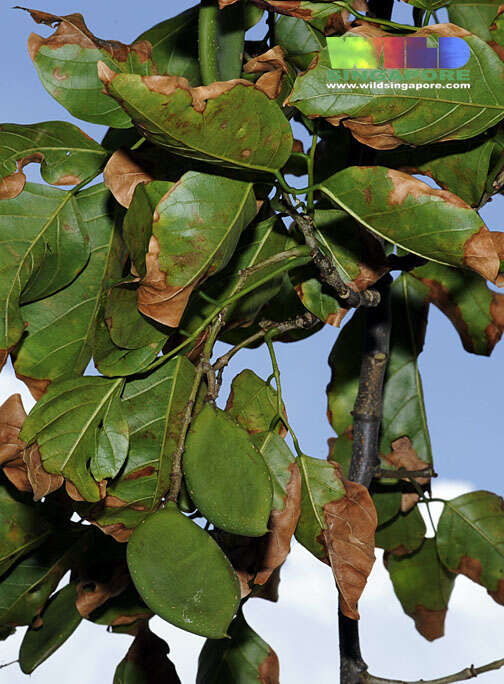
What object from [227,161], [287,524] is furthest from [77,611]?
[227,161]

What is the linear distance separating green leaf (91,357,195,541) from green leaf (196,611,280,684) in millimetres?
235

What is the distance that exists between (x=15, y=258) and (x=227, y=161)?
0.78ft

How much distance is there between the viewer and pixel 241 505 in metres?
0.50

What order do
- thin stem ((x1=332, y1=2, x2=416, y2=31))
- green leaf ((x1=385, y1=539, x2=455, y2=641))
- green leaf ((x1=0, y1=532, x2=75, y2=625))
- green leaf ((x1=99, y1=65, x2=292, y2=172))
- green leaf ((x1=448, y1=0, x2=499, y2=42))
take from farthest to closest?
green leaf ((x1=385, y1=539, x2=455, y2=641)) < green leaf ((x1=0, y1=532, x2=75, y2=625)) < green leaf ((x1=448, y1=0, x2=499, y2=42)) < thin stem ((x1=332, y1=2, x2=416, y2=31)) < green leaf ((x1=99, y1=65, x2=292, y2=172))

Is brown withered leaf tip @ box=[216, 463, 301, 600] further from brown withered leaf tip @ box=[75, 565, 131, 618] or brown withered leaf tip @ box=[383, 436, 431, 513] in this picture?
brown withered leaf tip @ box=[383, 436, 431, 513]

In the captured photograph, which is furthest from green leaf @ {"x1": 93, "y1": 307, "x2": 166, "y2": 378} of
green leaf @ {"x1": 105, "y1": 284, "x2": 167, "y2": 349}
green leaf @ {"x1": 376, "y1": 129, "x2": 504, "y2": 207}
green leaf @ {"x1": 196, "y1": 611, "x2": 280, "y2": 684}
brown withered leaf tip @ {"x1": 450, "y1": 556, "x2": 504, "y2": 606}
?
brown withered leaf tip @ {"x1": 450, "y1": 556, "x2": 504, "y2": 606}

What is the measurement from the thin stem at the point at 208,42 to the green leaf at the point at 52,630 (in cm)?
51

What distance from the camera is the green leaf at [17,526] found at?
761 mm

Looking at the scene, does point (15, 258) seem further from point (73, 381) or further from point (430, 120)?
point (430, 120)

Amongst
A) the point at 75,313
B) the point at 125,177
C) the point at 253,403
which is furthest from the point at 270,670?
the point at 125,177

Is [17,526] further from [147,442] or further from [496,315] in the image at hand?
[496,315]

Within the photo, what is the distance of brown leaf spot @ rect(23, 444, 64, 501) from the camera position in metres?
0.59

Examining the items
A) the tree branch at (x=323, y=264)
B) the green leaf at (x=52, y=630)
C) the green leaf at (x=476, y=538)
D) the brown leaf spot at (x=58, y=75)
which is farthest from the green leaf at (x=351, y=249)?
the green leaf at (x=52, y=630)

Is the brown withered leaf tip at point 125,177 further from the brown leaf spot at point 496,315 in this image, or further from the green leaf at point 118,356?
the brown leaf spot at point 496,315
